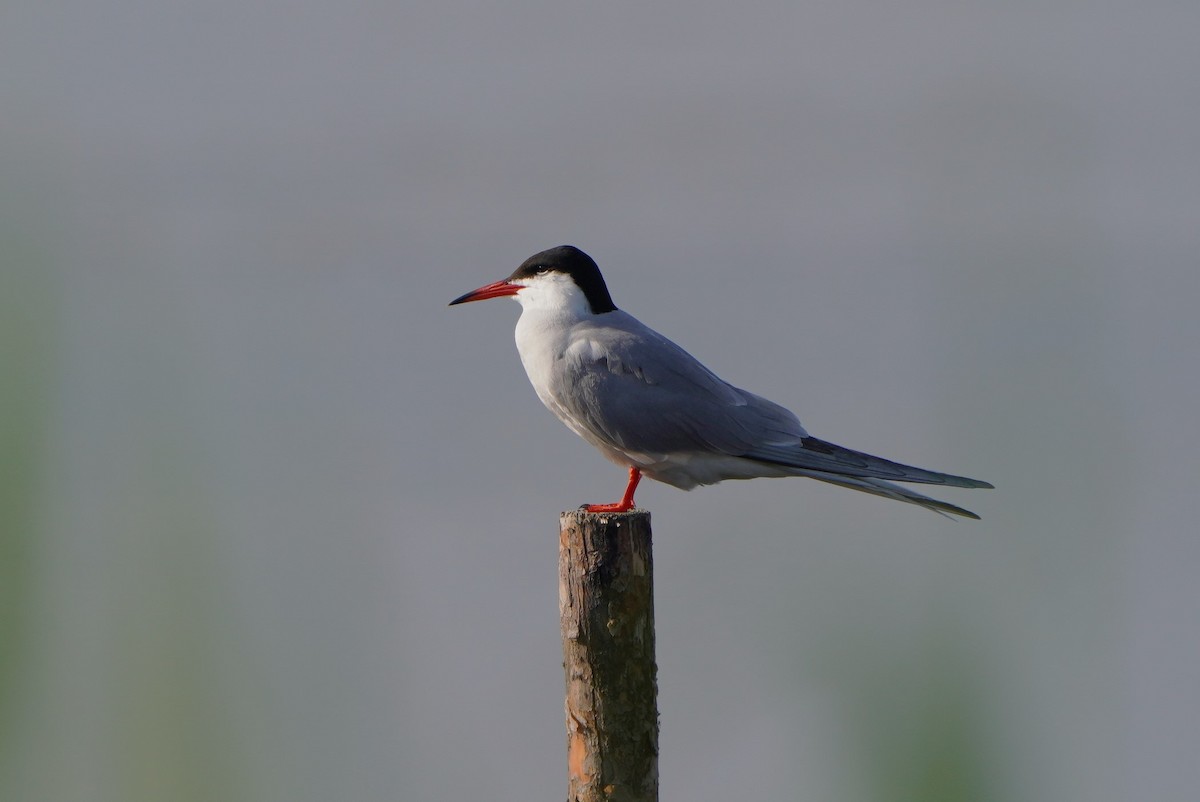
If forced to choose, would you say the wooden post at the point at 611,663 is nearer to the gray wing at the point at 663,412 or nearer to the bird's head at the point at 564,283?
the gray wing at the point at 663,412

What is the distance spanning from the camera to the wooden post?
2850 mm

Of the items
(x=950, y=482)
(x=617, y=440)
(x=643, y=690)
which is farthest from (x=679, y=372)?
(x=643, y=690)

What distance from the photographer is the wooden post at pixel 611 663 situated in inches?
112

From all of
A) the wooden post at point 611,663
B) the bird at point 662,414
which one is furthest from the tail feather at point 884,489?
the wooden post at point 611,663

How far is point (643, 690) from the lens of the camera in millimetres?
2877

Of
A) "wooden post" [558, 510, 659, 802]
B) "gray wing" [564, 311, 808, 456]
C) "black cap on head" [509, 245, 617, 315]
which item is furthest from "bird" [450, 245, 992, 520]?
"wooden post" [558, 510, 659, 802]

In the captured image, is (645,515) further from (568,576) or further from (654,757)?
(654,757)

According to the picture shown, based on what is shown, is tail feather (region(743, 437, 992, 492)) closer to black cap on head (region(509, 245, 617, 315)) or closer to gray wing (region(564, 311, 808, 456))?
gray wing (region(564, 311, 808, 456))

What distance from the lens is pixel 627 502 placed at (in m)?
3.69

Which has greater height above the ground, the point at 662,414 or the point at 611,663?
the point at 662,414

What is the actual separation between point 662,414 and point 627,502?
0.30 metres

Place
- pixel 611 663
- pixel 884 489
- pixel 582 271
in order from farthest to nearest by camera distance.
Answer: pixel 582 271
pixel 884 489
pixel 611 663

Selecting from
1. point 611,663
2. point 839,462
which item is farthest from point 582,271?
point 611,663

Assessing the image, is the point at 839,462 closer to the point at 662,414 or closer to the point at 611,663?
the point at 662,414
